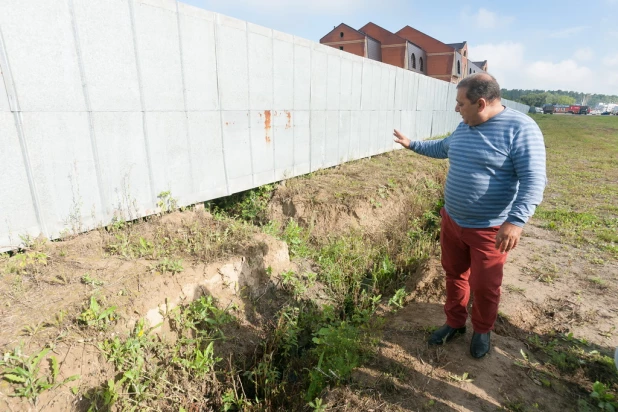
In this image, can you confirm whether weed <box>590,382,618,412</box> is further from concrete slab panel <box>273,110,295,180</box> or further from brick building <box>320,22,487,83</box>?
brick building <box>320,22,487,83</box>

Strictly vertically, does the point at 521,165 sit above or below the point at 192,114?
below

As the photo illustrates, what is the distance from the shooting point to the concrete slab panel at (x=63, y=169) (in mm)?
2926

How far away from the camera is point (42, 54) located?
285 centimetres

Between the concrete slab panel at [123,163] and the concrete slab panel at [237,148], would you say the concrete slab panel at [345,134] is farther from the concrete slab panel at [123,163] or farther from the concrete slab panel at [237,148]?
the concrete slab panel at [123,163]

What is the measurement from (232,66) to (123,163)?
1.84 metres

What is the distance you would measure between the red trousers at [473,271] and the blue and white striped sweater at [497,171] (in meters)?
0.09

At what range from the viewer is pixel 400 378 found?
2432mm

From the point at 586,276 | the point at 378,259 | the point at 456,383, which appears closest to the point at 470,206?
the point at 456,383

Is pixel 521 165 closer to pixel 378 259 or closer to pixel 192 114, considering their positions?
pixel 378 259

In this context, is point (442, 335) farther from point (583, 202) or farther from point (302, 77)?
point (583, 202)

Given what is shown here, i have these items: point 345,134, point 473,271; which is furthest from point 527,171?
point 345,134

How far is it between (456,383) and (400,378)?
0.37 meters

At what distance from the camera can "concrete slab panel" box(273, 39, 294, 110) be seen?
5.06 m

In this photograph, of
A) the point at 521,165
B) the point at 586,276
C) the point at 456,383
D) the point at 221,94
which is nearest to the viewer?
the point at 521,165
